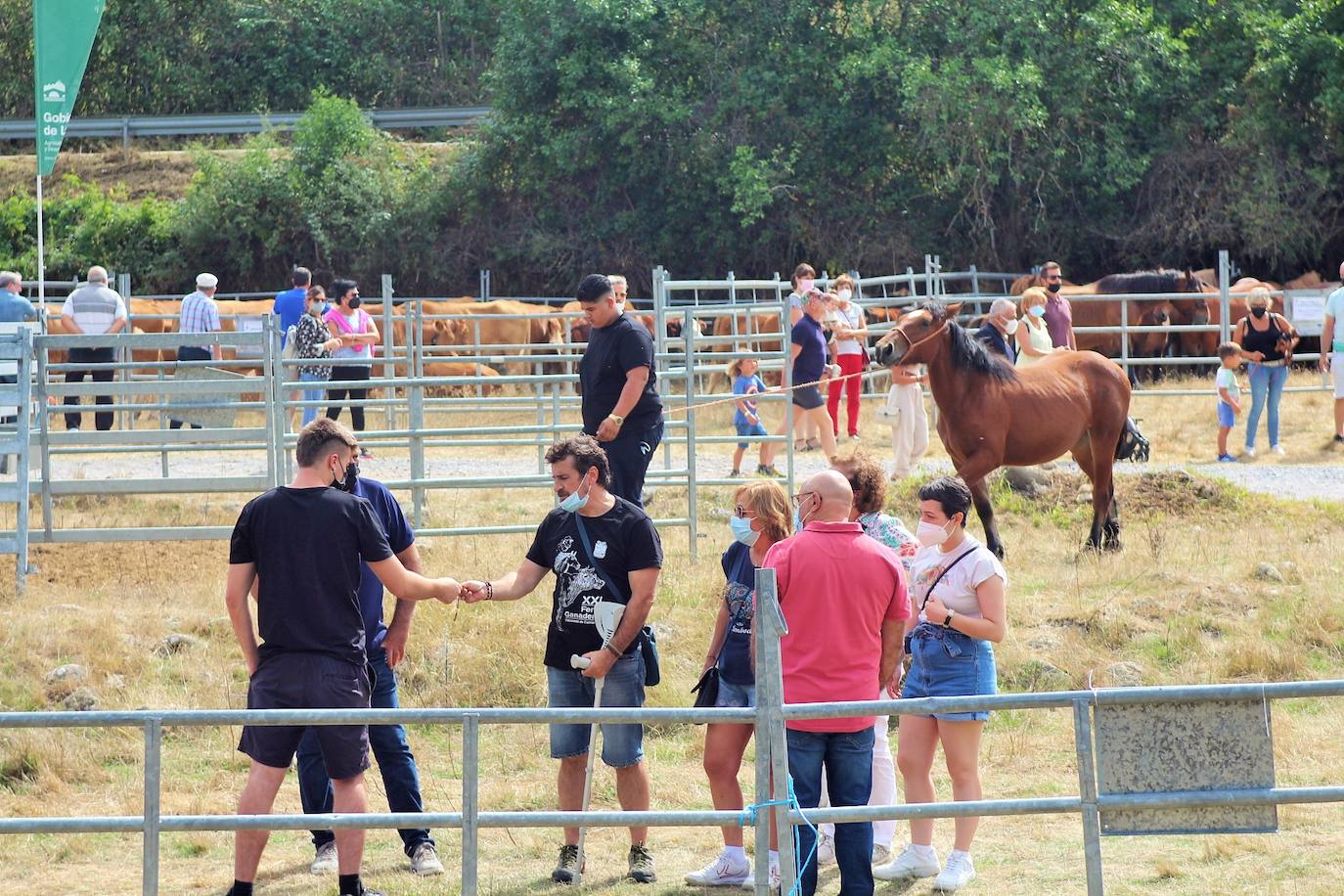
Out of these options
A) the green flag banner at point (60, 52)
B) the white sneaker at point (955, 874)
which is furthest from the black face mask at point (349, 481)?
the green flag banner at point (60, 52)

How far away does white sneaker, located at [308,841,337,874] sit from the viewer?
6438mm

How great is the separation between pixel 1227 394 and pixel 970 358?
4897 millimetres

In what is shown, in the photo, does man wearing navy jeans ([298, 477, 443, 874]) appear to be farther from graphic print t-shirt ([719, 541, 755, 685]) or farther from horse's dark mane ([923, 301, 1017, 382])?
horse's dark mane ([923, 301, 1017, 382])

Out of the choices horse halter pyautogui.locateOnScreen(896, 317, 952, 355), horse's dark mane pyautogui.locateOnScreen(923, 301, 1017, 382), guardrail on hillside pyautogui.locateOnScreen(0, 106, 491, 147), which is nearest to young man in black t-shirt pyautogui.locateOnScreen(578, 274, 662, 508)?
horse halter pyautogui.locateOnScreen(896, 317, 952, 355)

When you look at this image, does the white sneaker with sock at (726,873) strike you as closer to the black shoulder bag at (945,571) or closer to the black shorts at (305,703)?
the black shoulder bag at (945,571)

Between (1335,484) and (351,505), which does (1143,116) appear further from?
(351,505)

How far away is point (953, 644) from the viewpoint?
19.4 ft

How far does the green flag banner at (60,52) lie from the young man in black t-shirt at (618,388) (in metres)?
7.27

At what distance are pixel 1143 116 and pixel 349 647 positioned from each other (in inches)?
902

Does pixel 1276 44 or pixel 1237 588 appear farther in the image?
pixel 1276 44

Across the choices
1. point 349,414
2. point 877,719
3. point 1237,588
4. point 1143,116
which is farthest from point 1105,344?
point 877,719

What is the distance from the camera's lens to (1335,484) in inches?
544

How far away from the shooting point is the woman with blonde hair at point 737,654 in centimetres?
588

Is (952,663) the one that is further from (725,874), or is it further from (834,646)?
(725,874)
